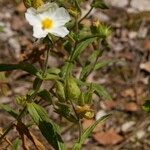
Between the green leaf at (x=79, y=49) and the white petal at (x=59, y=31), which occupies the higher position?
the white petal at (x=59, y=31)

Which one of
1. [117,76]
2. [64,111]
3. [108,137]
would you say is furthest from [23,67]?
[117,76]

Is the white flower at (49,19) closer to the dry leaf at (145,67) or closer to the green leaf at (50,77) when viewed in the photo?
the green leaf at (50,77)

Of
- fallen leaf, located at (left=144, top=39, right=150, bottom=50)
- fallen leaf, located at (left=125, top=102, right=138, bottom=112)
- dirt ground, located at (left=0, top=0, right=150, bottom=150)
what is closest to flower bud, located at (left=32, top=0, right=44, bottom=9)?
dirt ground, located at (left=0, top=0, right=150, bottom=150)

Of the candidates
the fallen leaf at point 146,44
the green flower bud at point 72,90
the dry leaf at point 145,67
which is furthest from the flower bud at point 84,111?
the fallen leaf at point 146,44

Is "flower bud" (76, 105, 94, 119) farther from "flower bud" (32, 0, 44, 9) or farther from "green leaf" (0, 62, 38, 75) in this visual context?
"flower bud" (32, 0, 44, 9)

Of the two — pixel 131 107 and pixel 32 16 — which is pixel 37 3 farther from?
pixel 131 107

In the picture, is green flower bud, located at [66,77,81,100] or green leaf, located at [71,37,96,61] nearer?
green flower bud, located at [66,77,81,100]

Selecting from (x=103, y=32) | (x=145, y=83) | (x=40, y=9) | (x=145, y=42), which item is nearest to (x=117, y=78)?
(x=145, y=83)
